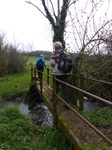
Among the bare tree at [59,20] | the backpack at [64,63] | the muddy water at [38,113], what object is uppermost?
the bare tree at [59,20]

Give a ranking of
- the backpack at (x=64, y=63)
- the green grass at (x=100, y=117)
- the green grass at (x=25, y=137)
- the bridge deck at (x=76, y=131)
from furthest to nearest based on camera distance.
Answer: the green grass at (x=100, y=117) → the backpack at (x=64, y=63) → the green grass at (x=25, y=137) → the bridge deck at (x=76, y=131)

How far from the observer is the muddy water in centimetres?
608

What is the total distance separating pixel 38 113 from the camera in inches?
290

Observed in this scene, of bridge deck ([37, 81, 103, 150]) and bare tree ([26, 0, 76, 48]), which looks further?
bare tree ([26, 0, 76, 48])

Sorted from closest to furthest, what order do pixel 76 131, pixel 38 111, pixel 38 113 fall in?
pixel 76 131 < pixel 38 113 < pixel 38 111

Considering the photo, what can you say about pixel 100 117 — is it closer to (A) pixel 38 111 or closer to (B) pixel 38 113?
(B) pixel 38 113

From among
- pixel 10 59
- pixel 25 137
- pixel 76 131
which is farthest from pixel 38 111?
pixel 10 59

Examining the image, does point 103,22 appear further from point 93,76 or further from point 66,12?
point 93,76

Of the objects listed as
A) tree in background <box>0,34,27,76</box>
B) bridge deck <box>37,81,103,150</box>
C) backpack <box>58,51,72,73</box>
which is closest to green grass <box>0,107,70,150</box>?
bridge deck <box>37,81,103,150</box>

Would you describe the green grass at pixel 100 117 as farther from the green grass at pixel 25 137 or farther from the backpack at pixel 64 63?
the backpack at pixel 64 63

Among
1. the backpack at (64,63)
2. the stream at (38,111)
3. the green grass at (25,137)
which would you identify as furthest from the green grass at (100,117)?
the stream at (38,111)

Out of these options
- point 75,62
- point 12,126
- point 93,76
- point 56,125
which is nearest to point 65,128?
point 56,125

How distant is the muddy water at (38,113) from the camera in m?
6.08

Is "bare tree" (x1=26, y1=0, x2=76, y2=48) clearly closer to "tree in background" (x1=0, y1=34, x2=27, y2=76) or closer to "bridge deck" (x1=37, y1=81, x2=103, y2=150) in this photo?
"bridge deck" (x1=37, y1=81, x2=103, y2=150)
